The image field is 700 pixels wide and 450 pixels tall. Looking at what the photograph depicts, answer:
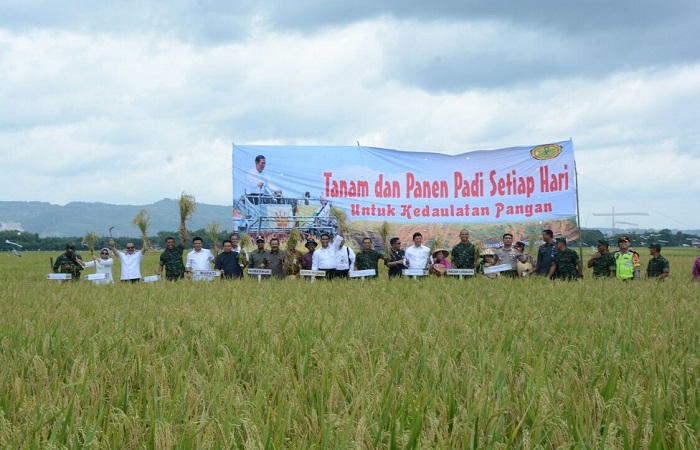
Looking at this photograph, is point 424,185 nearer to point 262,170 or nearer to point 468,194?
point 468,194

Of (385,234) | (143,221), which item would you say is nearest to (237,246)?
(143,221)

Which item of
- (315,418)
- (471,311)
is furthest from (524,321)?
(315,418)

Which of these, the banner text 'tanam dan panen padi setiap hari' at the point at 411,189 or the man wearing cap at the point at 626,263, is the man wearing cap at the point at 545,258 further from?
the banner text 'tanam dan panen padi setiap hari' at the point at 411,189

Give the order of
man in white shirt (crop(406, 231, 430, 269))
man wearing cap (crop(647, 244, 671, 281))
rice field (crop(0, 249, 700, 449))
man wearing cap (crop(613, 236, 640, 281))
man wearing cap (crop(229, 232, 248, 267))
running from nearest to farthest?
rice field (crop(0, 249, 700, 449))
man wearing cap (crop(613, 236, 640, 281))
man wearing cap (crop(647, 244, 671, 281))
man in white shirt (crop(406, 231, 430, 269))
man wearing cap (crop(229, 232, 248, 267))

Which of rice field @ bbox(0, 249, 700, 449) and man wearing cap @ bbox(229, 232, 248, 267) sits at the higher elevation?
man wearing cap @ bbox(229, 232, 248, 267)

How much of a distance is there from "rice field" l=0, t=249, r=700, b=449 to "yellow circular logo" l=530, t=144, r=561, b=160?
740 cm

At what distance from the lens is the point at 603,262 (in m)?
11.6

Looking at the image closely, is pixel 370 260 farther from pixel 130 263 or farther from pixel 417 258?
pixel 130 263

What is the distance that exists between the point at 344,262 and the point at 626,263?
4633 millimetres

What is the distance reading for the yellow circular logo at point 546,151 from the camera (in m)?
14.0

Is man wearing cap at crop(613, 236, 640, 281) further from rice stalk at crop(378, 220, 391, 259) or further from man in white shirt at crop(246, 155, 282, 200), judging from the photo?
man in white shirt at crop(246, 155, 282, 200)

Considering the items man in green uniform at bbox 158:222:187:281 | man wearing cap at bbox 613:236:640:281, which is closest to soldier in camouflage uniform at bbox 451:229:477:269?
man wearing cap at bbox 613:236:640:281

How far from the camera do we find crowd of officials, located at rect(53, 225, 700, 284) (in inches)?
453

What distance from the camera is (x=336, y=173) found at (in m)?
14.4
